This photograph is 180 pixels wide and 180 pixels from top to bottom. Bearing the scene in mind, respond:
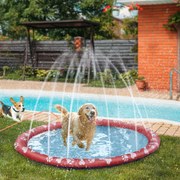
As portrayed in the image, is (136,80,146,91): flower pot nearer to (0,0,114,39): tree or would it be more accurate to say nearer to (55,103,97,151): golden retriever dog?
(55,103,97,151): golden retriever dog

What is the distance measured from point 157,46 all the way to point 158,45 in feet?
0.18

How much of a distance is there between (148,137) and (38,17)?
630 inches

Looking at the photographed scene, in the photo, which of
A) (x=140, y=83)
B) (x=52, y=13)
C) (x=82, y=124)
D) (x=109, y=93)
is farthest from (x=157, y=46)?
(x=52, y=13)

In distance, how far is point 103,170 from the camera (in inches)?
186

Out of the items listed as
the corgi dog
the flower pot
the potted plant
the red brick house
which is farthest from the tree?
the corgi dog

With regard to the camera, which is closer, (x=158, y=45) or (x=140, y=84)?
(x=140, y=84)

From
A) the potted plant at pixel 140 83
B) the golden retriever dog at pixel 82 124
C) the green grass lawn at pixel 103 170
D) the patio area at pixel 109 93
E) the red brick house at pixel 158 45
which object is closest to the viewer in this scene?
the green grass lawn at pixel 103 170

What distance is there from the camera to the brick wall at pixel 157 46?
1253 cm

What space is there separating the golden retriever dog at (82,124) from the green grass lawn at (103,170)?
2.22 feet

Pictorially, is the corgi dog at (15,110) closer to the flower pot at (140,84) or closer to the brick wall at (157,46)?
the flower pot at (140,84)

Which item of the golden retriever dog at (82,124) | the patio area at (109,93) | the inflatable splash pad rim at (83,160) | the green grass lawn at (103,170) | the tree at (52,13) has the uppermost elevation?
the tree at (52,13)

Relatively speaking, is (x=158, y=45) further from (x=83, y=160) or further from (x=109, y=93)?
(x=83, y=160)

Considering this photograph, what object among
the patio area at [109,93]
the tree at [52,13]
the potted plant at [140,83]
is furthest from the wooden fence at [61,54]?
the potted plant at [140,83]

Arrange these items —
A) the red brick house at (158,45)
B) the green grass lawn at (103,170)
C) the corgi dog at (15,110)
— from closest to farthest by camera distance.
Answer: the green grass lawn at (103,170) → the corgi dog at (15,110) → the red brick house at (158,45)
